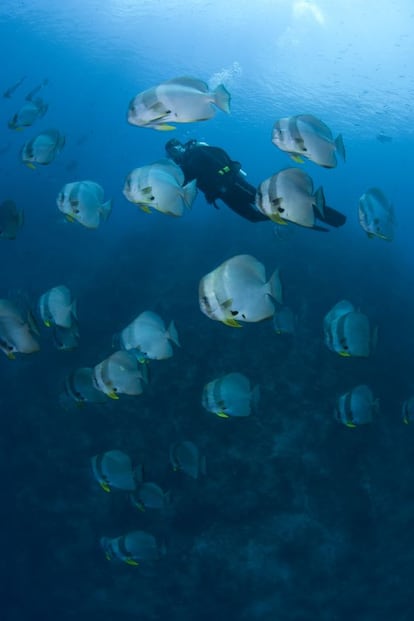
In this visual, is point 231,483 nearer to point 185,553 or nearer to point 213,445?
point 213,445

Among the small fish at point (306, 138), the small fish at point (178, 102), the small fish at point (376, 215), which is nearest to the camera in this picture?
the small fish at point (178, 102)

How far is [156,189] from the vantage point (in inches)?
177

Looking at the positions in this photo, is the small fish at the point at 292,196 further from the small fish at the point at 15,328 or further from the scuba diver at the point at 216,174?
the scuba diver at the point at 216,174

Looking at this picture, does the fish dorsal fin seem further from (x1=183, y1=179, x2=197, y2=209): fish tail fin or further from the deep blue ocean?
the deep blue ocean

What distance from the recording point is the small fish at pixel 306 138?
3.98 metres

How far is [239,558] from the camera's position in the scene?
887cm

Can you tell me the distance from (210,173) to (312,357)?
20.2 feet

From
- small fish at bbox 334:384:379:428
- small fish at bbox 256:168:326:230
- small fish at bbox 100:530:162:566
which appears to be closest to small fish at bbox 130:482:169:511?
small fish at bbox 100:530:162:566

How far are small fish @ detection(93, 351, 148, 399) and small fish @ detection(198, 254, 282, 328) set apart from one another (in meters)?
1.61

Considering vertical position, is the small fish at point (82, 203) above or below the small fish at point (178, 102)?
below

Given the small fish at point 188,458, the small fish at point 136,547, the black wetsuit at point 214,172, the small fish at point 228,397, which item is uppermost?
the black wetsuit at point 214,172

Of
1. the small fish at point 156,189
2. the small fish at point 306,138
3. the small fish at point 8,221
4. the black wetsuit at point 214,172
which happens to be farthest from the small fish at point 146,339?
the black wetsuit at point 214,172

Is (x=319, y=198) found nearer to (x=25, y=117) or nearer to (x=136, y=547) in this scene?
(x=136, y=547)

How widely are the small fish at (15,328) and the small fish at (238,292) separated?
2.23 m
